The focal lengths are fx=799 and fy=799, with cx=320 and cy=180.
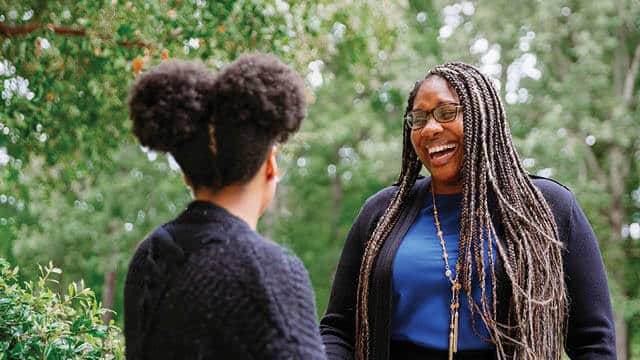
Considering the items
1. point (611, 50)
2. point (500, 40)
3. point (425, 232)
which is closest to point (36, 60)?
point (425, 232)

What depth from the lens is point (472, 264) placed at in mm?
2176

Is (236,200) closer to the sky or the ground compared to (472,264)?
closer to the sky

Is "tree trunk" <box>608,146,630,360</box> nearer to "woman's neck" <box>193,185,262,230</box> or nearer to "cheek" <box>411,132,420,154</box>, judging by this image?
"cheek" <box>411,132,420,154</box>

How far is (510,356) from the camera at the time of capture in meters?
2.10

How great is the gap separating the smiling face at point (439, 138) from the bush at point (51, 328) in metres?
1.19

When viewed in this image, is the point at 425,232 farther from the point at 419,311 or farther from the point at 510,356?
the point at 510,356

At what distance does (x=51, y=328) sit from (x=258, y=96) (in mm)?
1408

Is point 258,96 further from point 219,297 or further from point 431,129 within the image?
point 431,129

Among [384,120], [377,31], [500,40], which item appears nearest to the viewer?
[377,31]

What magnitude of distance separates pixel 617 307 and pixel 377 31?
680 cm

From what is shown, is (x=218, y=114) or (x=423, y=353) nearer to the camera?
(x=218, y=114)

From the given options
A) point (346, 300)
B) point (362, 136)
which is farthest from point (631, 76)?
point (346, 300)

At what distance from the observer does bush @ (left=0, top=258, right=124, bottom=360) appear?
2.51 meters

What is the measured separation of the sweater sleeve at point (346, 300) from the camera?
235 cm
